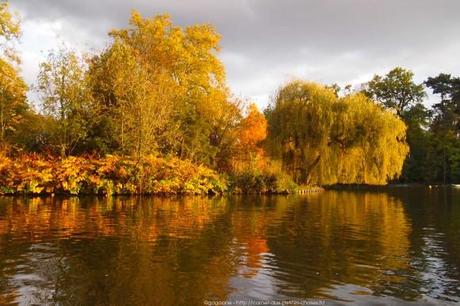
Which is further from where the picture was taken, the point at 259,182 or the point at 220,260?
the point at 259,182

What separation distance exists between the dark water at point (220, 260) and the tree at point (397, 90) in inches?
2409

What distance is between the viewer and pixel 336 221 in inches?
758

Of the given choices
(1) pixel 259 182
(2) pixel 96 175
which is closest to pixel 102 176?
(2) pixel 96 175

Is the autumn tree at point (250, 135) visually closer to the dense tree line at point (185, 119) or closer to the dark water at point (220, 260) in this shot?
the dense tree line at point (185, 119)

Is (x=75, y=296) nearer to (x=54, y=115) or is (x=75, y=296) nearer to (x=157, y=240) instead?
(x=157, y=240)

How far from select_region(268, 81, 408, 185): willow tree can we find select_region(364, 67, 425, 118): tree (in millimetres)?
35587

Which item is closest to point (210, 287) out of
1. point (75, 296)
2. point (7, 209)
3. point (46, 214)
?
point (75, 296)

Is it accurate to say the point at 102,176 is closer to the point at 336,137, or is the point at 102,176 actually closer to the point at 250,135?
the point at 250,135

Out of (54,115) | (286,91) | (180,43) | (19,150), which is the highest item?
(180,43)

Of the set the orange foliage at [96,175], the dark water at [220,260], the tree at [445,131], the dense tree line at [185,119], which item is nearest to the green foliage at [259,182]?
the dense tree line at [185,119]

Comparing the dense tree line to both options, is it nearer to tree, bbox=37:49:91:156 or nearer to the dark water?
tree, bbox=37:49:91:156

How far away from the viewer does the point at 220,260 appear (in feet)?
35.9

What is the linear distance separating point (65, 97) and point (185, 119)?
936 centimetres

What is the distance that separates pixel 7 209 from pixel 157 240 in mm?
10749
